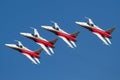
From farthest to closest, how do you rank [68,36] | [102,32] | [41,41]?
[41,41]
[68,36]
[102,32]

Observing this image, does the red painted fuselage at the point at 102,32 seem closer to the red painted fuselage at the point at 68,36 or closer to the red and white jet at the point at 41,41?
the red painted fuselage at the point at 68,36

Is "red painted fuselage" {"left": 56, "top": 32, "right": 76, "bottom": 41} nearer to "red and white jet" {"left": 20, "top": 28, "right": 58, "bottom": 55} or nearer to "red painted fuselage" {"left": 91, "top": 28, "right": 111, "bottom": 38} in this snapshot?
"red and white jet" {"left": 20, "top": 28, "right": 58, "bottom": 55}

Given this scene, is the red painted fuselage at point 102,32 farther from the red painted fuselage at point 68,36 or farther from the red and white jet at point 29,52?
the red and white jet at point 29,52

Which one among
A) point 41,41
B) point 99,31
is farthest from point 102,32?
point 41,41

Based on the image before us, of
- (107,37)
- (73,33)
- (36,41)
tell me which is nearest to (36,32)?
(36,41)

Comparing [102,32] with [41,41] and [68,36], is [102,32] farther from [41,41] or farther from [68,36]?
[41,41]

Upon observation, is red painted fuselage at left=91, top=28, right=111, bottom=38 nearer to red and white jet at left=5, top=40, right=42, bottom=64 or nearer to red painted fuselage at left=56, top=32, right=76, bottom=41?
red painted fuselage at left=56, top=32, right=76, bottom=41

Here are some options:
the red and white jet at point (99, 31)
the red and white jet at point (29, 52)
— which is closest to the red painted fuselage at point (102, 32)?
the red and white jet at point (99, 31)

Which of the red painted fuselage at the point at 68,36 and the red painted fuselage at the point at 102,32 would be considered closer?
the red painted fuselage at the point at 102,32

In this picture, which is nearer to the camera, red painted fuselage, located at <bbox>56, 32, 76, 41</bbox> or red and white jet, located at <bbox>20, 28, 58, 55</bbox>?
red painted fuselage, located at <bbox>56, 32, 76, 41</bbox>

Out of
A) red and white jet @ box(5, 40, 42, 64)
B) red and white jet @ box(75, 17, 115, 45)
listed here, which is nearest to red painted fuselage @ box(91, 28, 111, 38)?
red and white jet @ box(75, 17, 115, 45)

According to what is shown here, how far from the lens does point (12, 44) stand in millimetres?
146500

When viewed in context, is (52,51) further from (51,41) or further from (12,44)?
(12,44)

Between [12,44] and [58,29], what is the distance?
18.6 metres
